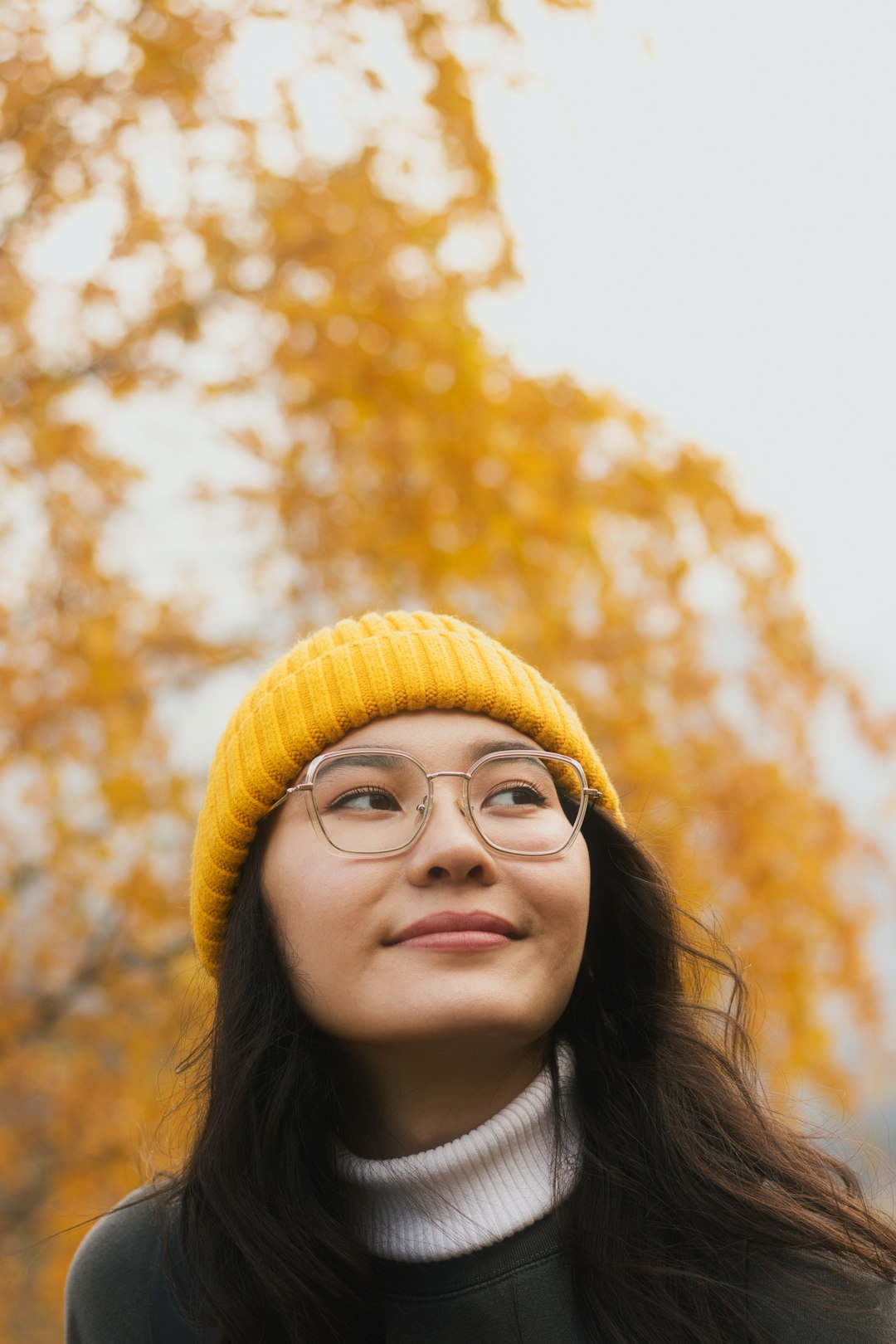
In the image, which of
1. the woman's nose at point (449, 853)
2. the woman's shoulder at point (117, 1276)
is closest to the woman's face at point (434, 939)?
the woman's nose at point (449, 853)

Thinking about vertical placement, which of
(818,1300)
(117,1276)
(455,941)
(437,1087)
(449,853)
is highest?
(449,853)

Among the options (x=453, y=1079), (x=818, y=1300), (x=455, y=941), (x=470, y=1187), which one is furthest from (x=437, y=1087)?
(x=818, y=1300)

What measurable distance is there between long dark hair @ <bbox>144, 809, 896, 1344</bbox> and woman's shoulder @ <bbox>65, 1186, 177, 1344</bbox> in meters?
0.08

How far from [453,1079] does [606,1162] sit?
0.24m

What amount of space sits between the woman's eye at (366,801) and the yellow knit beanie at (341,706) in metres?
0.12

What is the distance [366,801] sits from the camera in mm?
1705

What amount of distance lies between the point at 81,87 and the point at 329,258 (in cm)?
69

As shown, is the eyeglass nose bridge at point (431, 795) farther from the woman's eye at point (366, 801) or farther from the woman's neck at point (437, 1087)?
the woman's neck at point (437, 1087)

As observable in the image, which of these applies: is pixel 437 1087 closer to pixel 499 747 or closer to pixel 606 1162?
pixel 606 1162

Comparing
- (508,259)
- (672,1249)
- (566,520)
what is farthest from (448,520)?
(672,1249)

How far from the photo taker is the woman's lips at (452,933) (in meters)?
1.56

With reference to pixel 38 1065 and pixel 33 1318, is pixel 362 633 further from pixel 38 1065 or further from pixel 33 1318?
pixel 33 1318

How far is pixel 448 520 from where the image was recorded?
326 centimetres

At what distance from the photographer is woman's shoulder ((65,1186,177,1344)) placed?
1.89 metres
